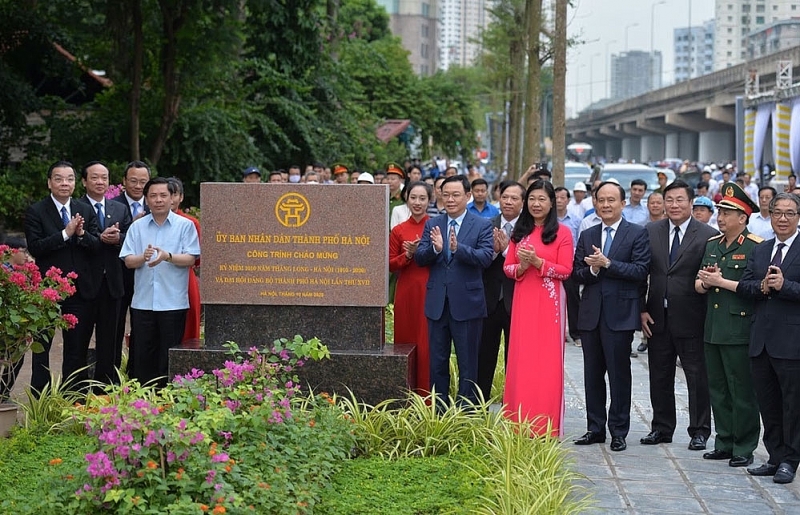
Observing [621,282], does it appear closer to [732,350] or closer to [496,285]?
[732,350]

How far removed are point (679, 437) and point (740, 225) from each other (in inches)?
73.0

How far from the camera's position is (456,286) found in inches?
331

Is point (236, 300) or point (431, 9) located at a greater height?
point (431, 9)

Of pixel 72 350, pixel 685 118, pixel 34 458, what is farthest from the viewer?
pixel 685 118

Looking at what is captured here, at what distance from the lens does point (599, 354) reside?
27.5 ft

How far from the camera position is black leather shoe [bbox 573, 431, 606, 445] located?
8.28 m

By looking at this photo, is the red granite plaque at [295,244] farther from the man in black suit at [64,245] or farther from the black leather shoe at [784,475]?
the black leather shoe at [784,475]

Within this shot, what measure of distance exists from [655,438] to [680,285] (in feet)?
3.80

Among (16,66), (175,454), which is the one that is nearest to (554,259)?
(175,454)

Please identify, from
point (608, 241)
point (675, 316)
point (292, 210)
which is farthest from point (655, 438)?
point (292, 210)

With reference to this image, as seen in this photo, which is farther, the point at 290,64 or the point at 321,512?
the point at 290,64

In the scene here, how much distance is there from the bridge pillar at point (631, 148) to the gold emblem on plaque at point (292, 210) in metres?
102

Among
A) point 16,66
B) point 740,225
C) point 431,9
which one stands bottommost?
point 740,225

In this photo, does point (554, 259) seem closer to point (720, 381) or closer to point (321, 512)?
point (720, 381)
